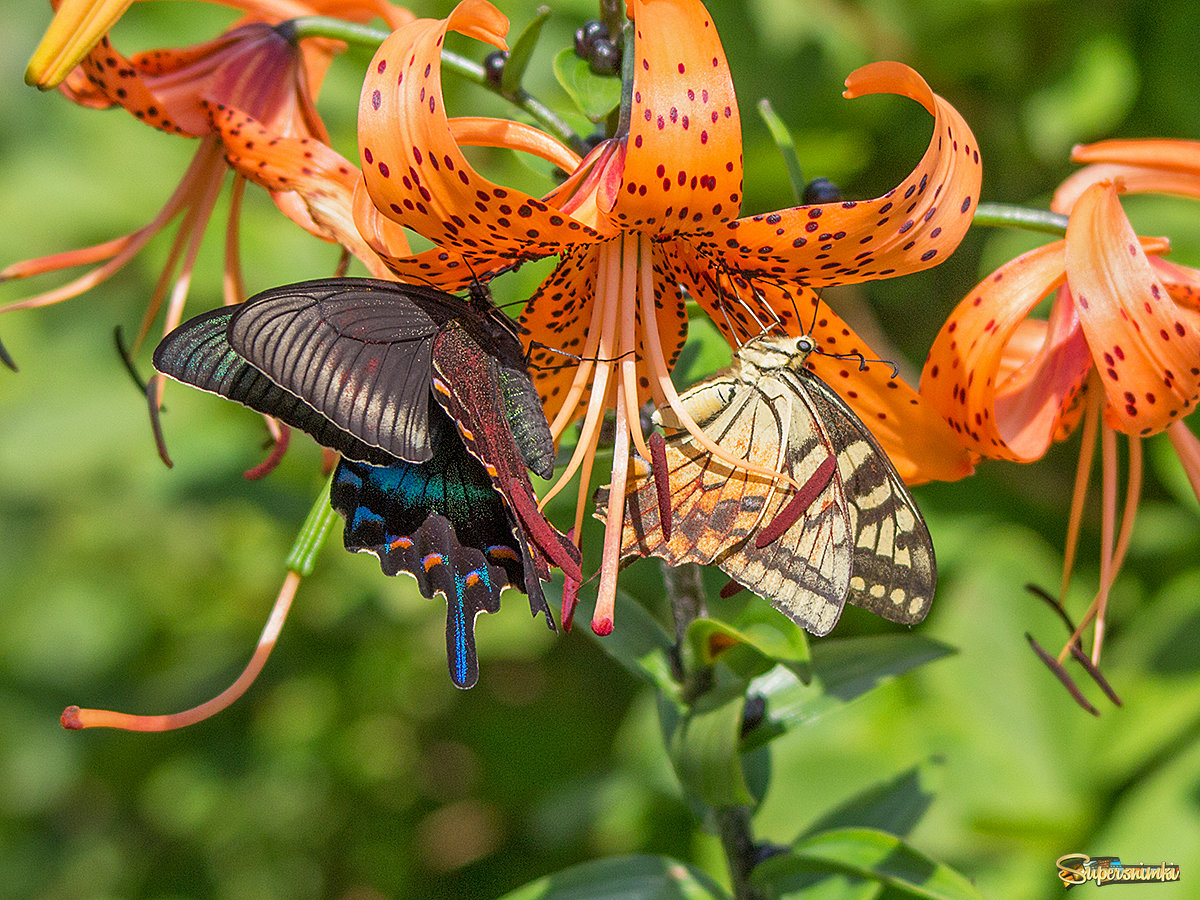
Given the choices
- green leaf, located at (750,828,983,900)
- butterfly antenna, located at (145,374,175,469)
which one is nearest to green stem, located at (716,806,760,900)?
green leaf, located at (750,828,983,900)

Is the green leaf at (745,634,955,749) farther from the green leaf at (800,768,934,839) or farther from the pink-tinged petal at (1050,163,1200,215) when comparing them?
the pink-tinged petal at (1050,163,1200,215)

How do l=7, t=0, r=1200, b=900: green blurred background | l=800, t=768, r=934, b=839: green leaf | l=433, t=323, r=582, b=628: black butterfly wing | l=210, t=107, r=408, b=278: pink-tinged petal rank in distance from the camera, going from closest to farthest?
l=433, t=323, r=582, b=628: black butterfly wing → l=210, t=107, r=408, b=278: pink-tinged petal → l=800, t=768, r=934, b=839: green leaf → l=7, t=0, r=1200, b=900: green blurred background

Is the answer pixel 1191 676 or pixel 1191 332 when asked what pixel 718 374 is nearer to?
pixel 1191 332

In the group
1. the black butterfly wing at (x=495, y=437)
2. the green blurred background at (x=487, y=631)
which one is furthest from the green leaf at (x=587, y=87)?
the green blurred background at (x=487, y=631)

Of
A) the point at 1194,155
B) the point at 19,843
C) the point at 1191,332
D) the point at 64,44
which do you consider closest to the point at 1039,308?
the point at 1194,155

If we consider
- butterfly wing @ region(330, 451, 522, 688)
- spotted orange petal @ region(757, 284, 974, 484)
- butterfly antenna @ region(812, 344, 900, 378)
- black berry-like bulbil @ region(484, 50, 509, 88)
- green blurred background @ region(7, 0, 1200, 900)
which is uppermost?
black berry-like bulbil @ region(484, 50, 509, 88)

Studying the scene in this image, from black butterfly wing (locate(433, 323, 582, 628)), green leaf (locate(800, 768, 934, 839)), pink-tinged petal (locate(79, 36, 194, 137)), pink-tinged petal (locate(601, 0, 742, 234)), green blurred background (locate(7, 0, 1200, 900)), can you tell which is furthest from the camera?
green blurred background (locate(7, 0, 1200, 900))
